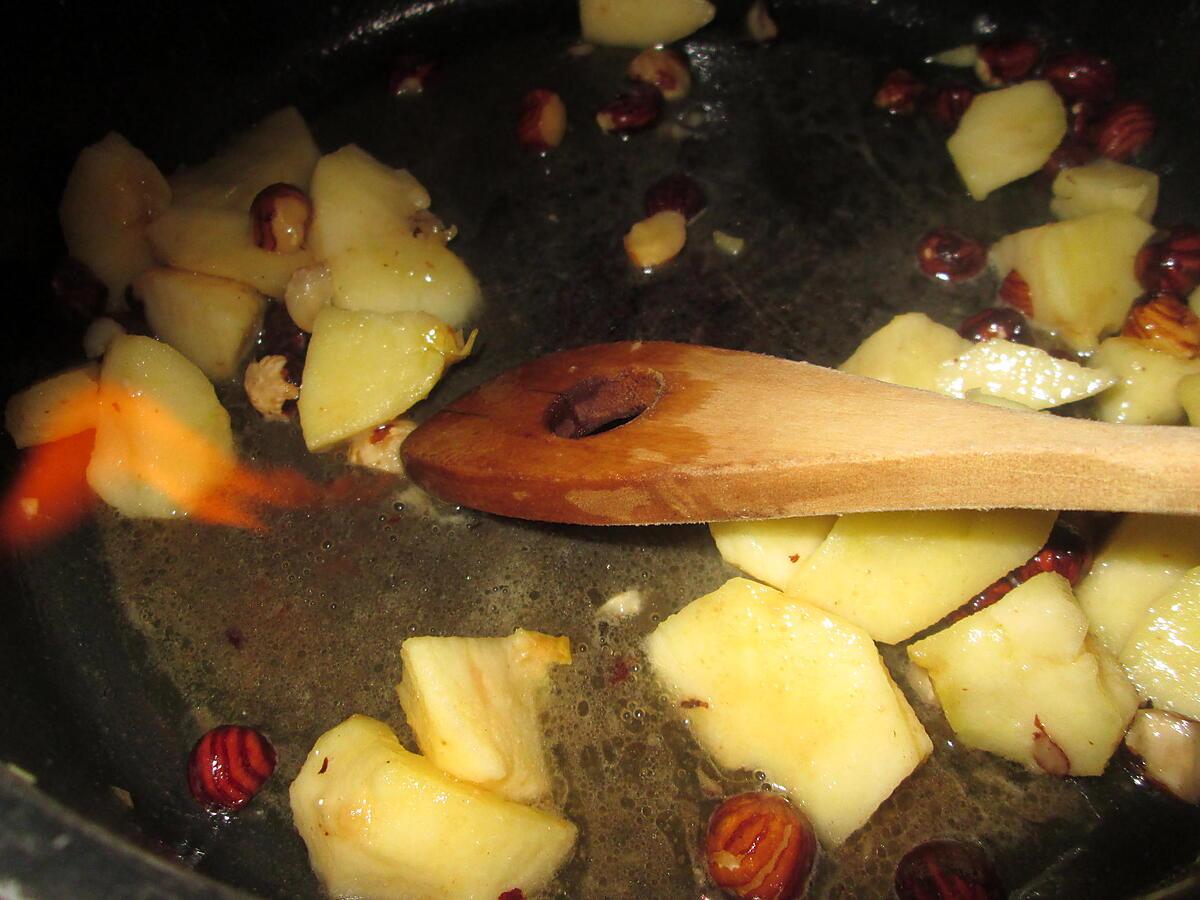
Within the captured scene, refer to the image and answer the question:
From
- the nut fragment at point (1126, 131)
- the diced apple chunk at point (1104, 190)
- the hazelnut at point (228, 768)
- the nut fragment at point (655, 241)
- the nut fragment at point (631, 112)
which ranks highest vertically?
the nut fragment at point (631, 112)

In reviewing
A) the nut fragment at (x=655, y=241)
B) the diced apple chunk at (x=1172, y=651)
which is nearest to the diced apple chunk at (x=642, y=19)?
the nut fragment at (x=655, y=241)

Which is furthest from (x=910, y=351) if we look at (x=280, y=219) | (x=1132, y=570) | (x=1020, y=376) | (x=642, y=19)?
(x=280, y=219)

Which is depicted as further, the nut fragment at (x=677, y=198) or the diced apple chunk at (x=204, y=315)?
the nut fragment at (x=677, y=198)

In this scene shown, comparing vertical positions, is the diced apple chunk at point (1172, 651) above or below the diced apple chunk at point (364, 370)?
below

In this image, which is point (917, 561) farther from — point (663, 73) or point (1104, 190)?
point (663, 73)

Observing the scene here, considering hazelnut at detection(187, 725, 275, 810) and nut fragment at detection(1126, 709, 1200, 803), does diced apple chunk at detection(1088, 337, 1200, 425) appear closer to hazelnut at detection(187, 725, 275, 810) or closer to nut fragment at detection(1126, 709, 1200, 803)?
nut fragment at detection(1126, 709, 1200, 803)

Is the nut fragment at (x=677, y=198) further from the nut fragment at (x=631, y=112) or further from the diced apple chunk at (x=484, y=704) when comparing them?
the diced apple chunk at (x=484, y=704)

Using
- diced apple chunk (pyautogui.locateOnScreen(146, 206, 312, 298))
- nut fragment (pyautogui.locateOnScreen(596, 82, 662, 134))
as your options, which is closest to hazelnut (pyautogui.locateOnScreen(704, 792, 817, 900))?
diced apple chunk (pyautogui.locateOnScreen(146, 206, 312, 298))
